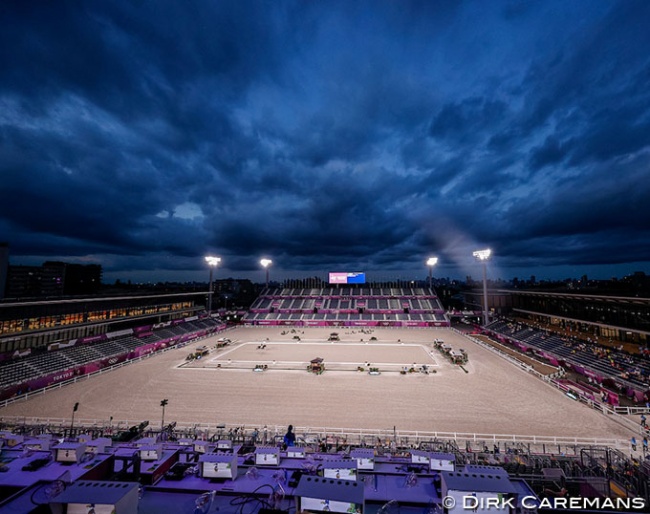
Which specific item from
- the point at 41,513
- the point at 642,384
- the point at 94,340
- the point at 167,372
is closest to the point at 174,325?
the point at 94,340

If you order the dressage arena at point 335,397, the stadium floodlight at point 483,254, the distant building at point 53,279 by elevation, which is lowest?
the dressage arena at point 335,397

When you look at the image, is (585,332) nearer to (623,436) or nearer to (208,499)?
(623,436)

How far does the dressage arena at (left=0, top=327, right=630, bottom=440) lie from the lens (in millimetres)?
22047

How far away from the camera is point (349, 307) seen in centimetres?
8194

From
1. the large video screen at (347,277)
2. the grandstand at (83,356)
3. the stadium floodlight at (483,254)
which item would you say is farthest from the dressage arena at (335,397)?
the large video screen at (347,277)

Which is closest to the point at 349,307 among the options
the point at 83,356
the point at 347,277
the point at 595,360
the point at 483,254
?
the point at 347,277

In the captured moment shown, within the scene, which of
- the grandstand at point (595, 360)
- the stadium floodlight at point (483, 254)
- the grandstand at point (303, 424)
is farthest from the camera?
the stadium floodlight at point (483, 254)

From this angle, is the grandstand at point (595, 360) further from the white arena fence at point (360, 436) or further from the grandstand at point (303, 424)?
the white arena fence at point (360, 436)

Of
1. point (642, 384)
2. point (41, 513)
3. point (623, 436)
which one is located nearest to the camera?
point (41, 513)

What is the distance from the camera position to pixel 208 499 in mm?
5844

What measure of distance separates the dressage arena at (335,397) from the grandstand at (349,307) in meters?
30.7

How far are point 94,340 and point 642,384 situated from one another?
63.3 m

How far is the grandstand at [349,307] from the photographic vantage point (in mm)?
74875

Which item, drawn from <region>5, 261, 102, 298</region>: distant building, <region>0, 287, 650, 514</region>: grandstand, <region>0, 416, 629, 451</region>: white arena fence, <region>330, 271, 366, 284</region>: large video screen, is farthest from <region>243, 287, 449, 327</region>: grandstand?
<region>5, 261, 102, 298</region>: distant building
